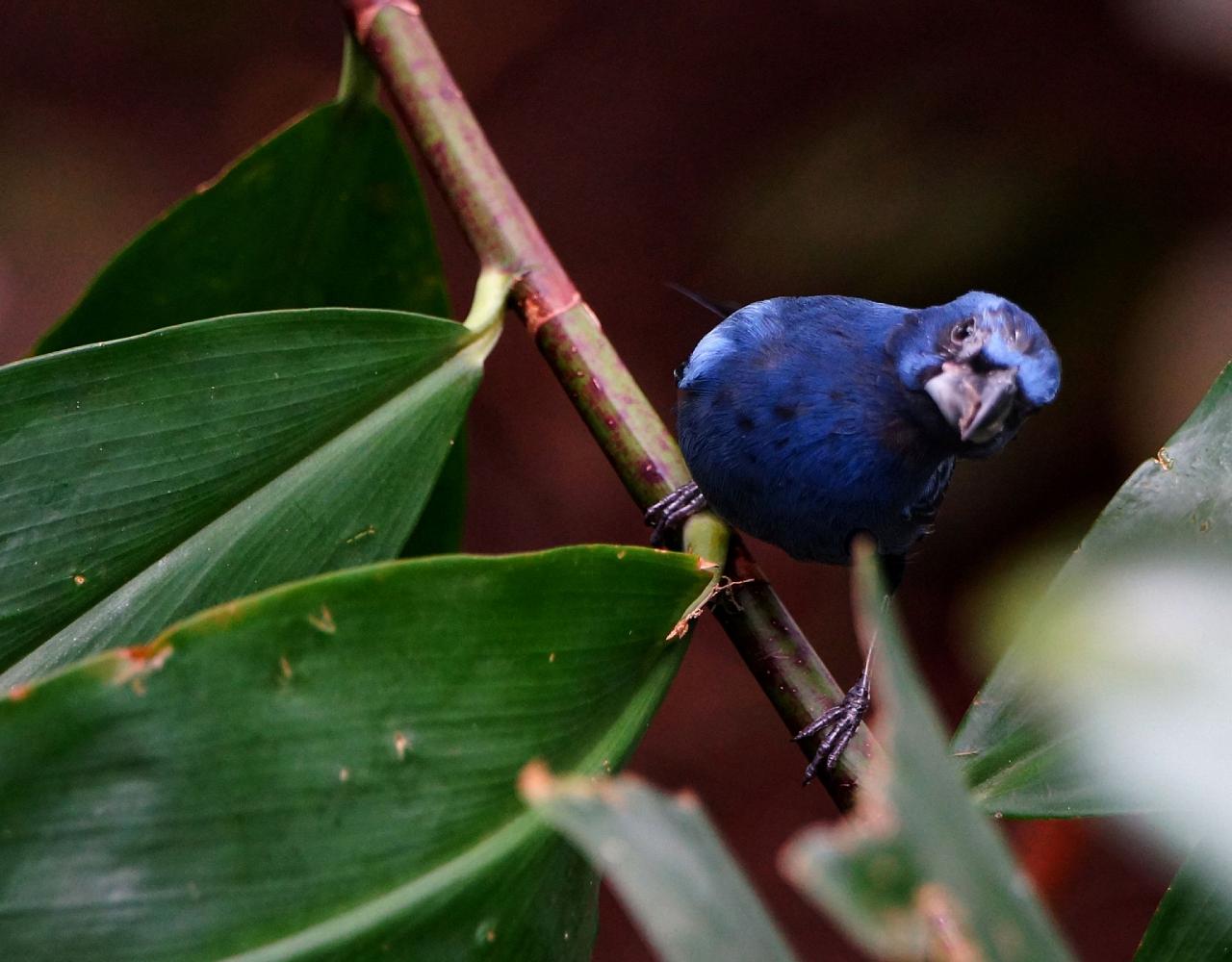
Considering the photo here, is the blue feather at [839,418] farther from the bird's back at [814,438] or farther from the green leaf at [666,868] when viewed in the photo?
the green leaf at [666,868]

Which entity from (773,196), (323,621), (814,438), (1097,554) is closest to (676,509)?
(814,438)

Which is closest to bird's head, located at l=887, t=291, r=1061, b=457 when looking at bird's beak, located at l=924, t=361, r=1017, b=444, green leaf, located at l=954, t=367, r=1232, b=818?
bird's beak, located at l=924, t=361, r=1017, b=444

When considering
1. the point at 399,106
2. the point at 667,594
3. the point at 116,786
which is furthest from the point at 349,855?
the point at 399,106

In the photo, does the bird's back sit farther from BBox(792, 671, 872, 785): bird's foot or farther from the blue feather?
BBox(792, 671, 872, 785): bird's foot

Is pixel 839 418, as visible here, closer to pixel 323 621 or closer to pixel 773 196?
pixel 323 621

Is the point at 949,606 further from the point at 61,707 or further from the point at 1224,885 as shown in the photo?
the point at 61,707

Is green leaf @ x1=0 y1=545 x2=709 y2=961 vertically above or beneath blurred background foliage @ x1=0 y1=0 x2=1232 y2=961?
beneath
